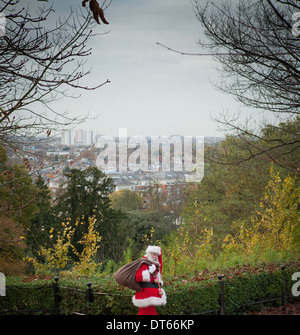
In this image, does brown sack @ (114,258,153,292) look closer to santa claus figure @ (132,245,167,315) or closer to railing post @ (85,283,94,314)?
santa claus figure @ (132,245,167,315)

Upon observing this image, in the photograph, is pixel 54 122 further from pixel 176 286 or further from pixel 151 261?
pixel 176 286

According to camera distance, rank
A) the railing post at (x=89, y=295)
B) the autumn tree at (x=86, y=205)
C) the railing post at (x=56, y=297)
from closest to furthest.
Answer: the railing post at (x=89, y=295) < the railing post at (x=56, y=297) < the autumn tree at (x=86, y=205)

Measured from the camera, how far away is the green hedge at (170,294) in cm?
661

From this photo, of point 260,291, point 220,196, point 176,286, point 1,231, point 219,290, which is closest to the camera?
point 176,286

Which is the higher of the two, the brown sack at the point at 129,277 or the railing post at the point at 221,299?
the brown sack at the point at 129,277

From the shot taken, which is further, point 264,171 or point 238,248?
point 264,171

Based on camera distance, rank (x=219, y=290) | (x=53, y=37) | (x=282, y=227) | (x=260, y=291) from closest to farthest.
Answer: (x=53, y=37) → (x=219, y=290) → (x=260, y=291) → (x=282, y=227)

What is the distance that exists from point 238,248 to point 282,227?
2.51 meters

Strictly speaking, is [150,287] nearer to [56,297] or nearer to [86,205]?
[56,297]

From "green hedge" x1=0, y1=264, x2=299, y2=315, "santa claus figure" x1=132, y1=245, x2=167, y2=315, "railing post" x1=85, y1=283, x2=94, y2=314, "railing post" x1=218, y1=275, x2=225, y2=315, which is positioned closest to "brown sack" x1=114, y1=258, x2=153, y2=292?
"santa claus figure" x1=132, y1=245, x2=167, y2=315

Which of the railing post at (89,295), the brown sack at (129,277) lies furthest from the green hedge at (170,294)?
the brown sack at (129,277)

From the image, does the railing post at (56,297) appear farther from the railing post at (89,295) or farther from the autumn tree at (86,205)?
the autumn tree at (86,205)

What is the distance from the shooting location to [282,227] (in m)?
10.2
